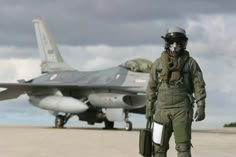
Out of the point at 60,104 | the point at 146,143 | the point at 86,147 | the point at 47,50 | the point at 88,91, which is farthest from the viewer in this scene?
the point at 47,50

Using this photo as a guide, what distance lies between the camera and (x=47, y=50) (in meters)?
29.8

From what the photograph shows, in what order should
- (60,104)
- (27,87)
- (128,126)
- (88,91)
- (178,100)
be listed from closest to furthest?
(178,100)
(128,126)
(60,104)
(88,91)
(27,87)

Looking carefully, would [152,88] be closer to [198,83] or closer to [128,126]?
[198,83]

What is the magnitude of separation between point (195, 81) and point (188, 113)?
36cm

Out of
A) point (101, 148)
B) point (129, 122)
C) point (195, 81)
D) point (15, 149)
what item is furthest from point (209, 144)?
point (195, 81)

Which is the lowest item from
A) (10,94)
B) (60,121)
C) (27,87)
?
(60,121)

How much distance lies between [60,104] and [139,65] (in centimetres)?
340

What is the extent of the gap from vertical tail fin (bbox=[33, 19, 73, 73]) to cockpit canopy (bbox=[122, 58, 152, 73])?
602 cm

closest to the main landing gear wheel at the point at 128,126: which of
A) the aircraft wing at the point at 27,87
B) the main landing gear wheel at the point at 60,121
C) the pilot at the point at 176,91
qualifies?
the aircraft wing at the point at 27,87

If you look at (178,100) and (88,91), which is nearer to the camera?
(178,100)

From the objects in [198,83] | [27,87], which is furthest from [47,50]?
[198,83]

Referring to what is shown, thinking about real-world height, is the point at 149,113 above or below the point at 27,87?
below

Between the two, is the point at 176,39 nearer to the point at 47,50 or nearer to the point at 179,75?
the point at 179,75

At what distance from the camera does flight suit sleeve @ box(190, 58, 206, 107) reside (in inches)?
273
